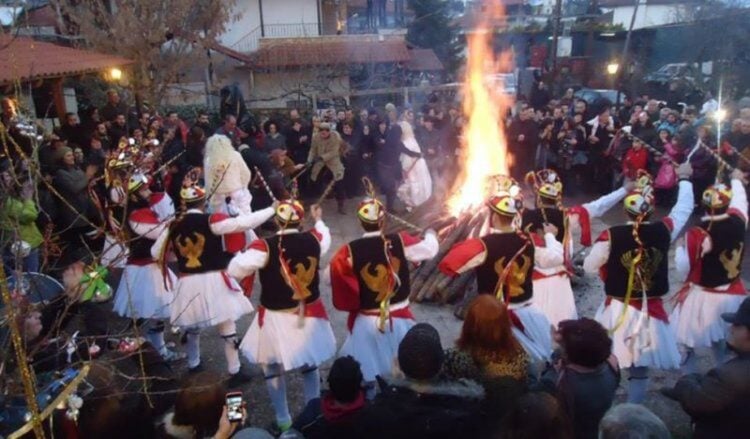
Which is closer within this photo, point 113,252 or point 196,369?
point 196,369

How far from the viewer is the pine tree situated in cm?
3128

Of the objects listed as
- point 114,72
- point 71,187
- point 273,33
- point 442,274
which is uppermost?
point 273,33

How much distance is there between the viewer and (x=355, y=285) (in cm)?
518

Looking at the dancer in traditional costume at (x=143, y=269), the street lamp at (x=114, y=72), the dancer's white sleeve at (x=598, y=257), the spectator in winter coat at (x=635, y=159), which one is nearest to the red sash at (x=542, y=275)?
the dancer's white sleeve at (x=598, y=257)

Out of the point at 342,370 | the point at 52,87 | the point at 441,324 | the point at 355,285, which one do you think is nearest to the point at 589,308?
the point at 441,324

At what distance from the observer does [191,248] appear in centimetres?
580

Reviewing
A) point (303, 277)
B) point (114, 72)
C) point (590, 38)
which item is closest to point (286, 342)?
point (303, 277)

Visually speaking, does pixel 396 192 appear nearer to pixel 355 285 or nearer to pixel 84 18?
pixel 355 285

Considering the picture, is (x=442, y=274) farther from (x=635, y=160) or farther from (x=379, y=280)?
(x=635, y=160)

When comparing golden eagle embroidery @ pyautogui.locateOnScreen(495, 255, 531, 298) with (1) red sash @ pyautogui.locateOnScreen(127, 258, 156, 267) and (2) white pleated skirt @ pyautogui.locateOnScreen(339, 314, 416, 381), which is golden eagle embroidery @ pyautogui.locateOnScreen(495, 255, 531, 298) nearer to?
(2) white pleated skirt @ pyautogui.locateOnScreen(339, 314, 416, 381)

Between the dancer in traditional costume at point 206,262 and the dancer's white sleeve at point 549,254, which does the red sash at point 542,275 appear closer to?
the dancer's white sleeve at point 549,254

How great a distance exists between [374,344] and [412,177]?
710 centimetres

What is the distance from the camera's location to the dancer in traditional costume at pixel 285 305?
507cm

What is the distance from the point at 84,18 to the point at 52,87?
4.49 metres
